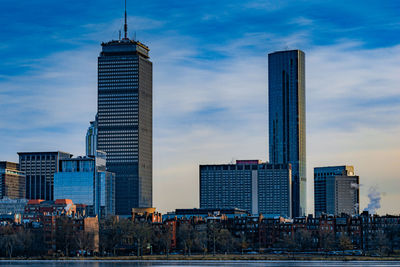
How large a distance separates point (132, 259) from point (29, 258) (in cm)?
2575

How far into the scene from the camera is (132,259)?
18688 cm

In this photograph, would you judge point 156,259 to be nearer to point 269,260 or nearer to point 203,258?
point 203,258

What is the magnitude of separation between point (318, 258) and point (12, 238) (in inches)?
2941

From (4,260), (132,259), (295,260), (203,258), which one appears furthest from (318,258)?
(4,260)

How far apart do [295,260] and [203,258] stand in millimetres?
22009

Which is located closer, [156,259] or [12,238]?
[156,259]

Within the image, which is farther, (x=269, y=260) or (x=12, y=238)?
(x=12, y=238)

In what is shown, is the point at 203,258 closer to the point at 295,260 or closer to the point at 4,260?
the point at 295,260

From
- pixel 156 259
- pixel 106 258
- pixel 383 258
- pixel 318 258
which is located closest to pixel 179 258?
pixel 156 259

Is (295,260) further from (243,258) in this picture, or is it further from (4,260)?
(4,260)

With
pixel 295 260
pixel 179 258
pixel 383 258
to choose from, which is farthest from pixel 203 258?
pixel 383 258

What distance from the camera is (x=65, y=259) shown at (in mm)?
188875

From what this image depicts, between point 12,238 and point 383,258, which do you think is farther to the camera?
point 12,238

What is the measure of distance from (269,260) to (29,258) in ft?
189
